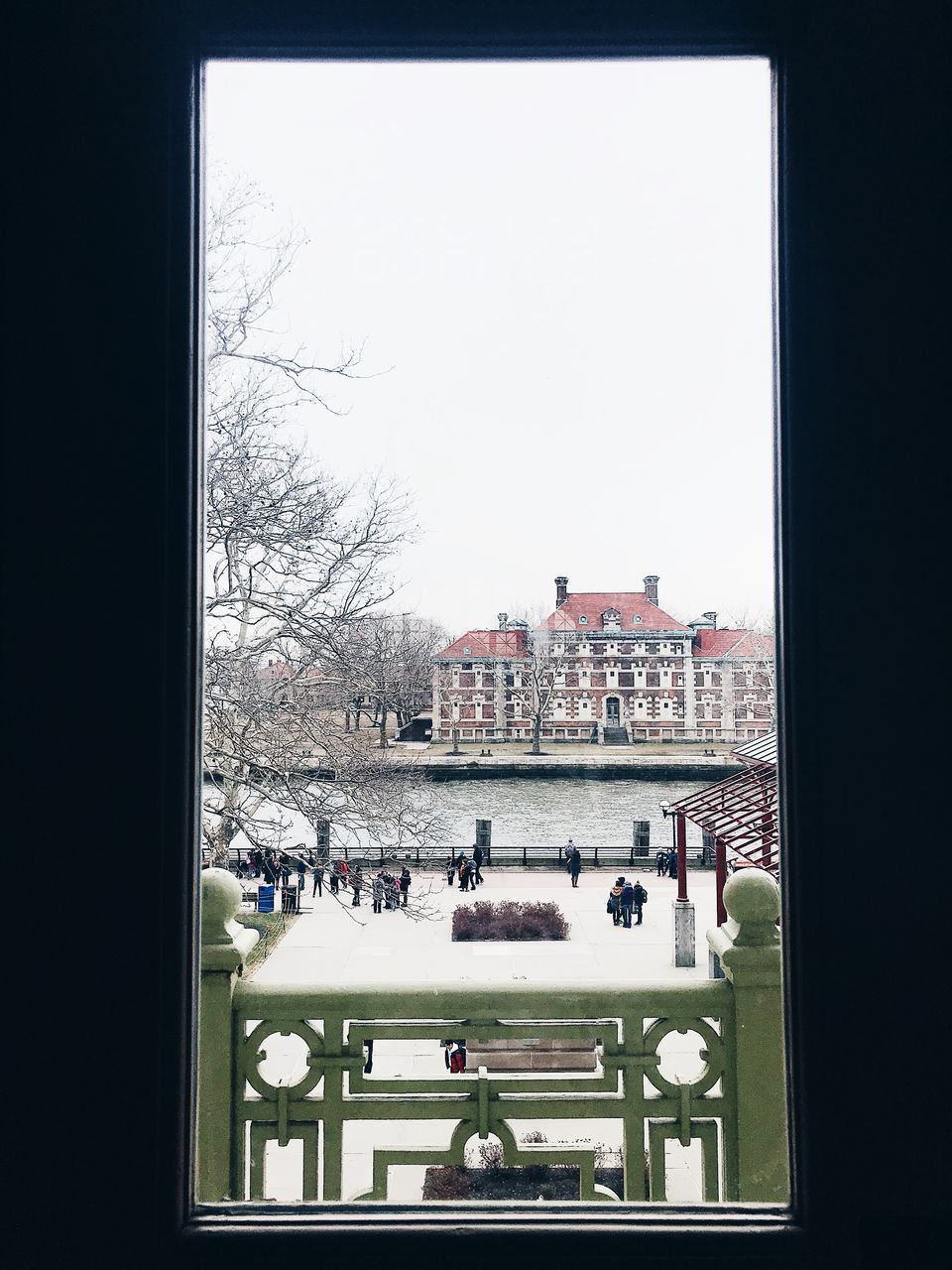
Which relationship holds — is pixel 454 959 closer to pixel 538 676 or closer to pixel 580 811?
pixel 580 811

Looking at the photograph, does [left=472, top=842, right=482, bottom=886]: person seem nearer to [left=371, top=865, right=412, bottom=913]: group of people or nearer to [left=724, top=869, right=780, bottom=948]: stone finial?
[left=371, top=865, right=412, bottom=913]: group of people

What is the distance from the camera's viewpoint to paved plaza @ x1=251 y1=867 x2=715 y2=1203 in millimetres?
1198

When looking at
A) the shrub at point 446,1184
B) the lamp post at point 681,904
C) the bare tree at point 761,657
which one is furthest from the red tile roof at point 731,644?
the shrub at point 446,1184

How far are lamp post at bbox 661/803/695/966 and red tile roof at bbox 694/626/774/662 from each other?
0.23 m

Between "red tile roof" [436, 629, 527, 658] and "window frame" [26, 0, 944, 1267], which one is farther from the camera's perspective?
"red tile roof" [436, 629, 527, 658]

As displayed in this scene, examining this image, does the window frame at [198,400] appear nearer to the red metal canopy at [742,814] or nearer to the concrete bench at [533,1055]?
the red metal canopy at [742,814]

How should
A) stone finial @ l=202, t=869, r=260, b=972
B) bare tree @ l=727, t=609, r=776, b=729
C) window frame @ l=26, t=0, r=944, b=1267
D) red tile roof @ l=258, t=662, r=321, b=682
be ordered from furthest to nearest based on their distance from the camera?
red tile roof @ l=258, t=662, r=321, b=682, stone finial @ l=202, t=869, r=260, b=972, bare tree @ l=727, t=609, r=776, b=729, window frame @ l=26, t=0, r=944, b=1267

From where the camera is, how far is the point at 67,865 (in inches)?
36.6

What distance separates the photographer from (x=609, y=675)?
1.19m

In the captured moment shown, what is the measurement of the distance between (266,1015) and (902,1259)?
808mm

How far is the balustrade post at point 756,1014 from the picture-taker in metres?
1.16

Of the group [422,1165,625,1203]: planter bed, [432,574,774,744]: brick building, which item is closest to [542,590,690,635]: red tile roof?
[432,574,774,744]: brick building

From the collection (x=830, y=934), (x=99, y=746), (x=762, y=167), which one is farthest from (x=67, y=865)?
(x=762, y=167)

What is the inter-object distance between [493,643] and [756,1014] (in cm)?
64
